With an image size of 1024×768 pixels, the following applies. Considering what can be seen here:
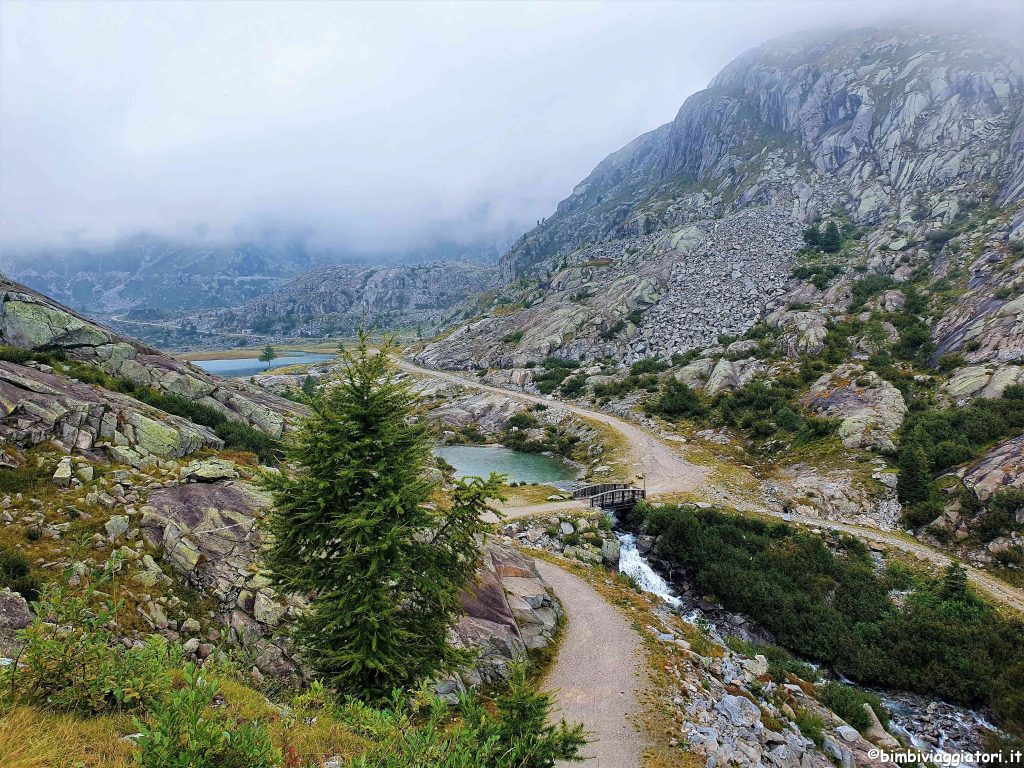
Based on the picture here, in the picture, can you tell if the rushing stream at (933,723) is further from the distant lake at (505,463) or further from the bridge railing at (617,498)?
the distant lake at (505,463)

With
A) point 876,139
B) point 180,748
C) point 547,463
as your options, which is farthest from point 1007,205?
point 180,748

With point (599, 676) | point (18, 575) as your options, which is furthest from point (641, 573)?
point (18, 575)

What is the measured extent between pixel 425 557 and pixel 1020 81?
14987 centimetres

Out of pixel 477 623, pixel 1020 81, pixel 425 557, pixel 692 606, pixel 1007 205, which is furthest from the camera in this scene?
pixel 1020 81

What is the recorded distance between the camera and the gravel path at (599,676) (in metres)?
13.3

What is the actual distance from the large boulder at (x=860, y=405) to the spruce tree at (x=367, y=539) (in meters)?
41.8

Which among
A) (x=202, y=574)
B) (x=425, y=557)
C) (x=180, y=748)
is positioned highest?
(x=180, y=748)

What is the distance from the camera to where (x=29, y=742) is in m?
4.37

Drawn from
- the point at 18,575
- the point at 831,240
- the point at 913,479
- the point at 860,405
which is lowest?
the point at 913,479

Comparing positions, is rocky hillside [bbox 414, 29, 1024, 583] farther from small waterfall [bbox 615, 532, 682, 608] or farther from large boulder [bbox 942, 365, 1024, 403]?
small waterfall [bbox 615, 532, 682, 608]

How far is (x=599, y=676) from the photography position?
→ 1680cm

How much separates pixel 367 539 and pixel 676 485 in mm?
36260

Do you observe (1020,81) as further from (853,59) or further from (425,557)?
(425,557)

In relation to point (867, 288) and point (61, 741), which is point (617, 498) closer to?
point (61, 741)
